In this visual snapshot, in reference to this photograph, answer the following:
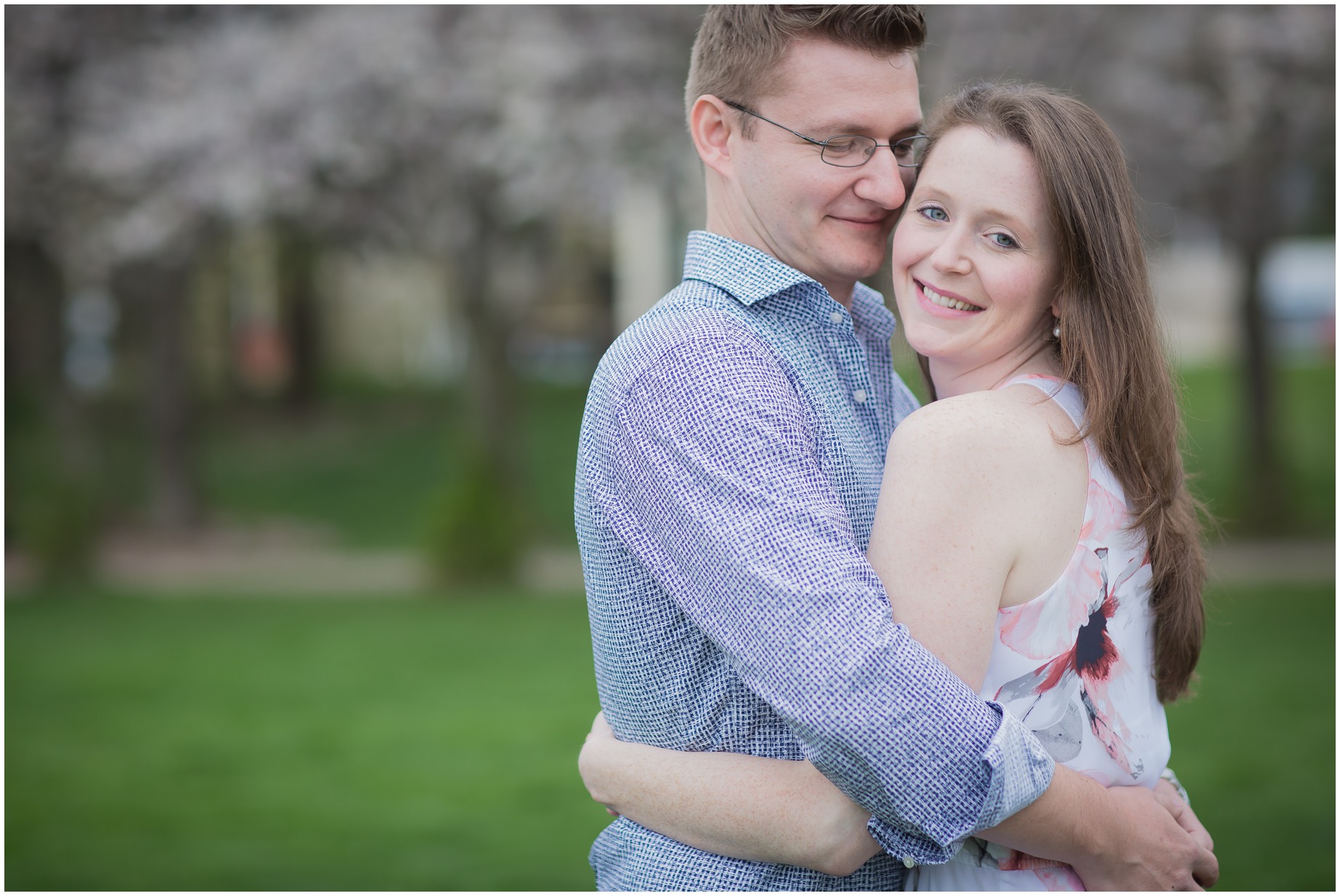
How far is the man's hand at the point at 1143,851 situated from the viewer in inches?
73.7

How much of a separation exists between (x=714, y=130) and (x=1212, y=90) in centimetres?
1083

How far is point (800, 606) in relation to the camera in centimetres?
166

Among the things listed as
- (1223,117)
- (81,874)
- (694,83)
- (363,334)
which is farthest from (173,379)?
(363,334)

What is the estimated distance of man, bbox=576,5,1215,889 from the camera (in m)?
1.65

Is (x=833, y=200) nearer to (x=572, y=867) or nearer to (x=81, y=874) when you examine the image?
(x=572, y=867)

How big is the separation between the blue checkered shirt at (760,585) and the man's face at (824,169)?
0.08m

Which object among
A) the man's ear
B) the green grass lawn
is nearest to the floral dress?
the man's ear

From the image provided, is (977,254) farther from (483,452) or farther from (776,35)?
(483,452)

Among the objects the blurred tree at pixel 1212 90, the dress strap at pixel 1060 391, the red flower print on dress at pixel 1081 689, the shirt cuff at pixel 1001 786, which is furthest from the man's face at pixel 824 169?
the blurred tree at pixel 1212 90

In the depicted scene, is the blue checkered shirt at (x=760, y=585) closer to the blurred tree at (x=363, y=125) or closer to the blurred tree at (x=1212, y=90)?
the blurred tree at (x=1212, y=90)

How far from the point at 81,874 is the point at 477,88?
7.00 meters

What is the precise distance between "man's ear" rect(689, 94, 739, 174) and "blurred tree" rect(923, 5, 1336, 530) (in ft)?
20.9

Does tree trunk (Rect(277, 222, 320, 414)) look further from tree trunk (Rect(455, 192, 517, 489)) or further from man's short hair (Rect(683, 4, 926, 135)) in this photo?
man's short hair (Rect(683, 4, 926, 135))

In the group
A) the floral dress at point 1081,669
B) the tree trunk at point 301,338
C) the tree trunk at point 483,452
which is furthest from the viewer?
the tree trunk at point 301,338
